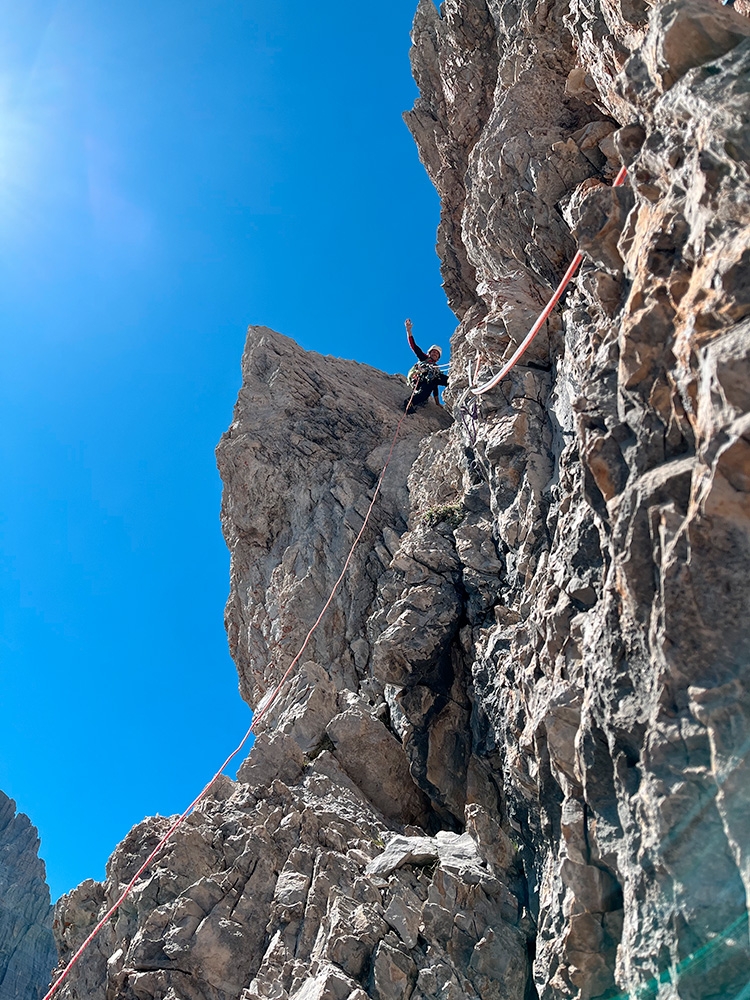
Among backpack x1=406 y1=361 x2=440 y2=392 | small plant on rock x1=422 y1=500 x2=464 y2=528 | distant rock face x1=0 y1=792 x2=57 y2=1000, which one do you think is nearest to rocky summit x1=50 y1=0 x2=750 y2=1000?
small plant on rock x1=422 y1=500 x2=464 y2=528

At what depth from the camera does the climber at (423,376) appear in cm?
2514

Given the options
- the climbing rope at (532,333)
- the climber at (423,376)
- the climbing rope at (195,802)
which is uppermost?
the climber at (423,376)

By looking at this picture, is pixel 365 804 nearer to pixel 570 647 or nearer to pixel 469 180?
pixel 570 647

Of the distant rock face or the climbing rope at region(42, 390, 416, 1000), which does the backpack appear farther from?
the distant rock face

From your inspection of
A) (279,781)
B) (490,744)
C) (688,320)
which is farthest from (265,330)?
(688,320)

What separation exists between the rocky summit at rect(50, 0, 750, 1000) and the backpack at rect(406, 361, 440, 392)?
18.0 feet

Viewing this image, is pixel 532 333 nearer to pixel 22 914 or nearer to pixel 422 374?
pixel 422 374

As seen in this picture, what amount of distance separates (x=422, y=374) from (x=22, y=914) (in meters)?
54.0

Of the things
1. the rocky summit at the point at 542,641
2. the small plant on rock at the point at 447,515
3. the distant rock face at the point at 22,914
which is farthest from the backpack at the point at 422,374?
the distant rock face at the point at 22,914

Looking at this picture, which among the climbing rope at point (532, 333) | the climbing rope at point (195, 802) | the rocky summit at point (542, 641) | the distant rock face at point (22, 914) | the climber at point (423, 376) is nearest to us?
the rocky summit at point (542, 641)

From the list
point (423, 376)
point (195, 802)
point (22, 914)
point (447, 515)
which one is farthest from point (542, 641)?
point (22, 914)

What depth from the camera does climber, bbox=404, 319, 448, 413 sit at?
82.5ft

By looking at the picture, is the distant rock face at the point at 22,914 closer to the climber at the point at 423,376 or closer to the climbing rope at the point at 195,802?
the climbing rope at the point at 195,802

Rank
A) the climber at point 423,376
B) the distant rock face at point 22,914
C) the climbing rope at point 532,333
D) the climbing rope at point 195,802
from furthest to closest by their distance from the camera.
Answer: the distant rock face at point 22,914 < the climber at point 423,376 < the climbing rope at point 195,802 < the climbing rope at point 532,333
